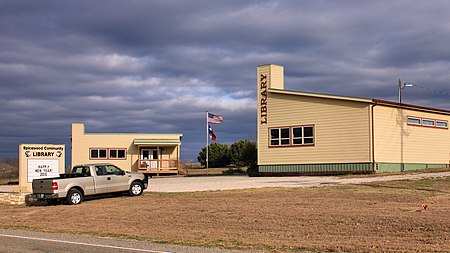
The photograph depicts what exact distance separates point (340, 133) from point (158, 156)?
21.7 metres

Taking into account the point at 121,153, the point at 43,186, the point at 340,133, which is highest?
the point at 340,133

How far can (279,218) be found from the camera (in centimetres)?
1550

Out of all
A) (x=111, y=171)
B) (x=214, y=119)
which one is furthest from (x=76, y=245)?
(x=214, y=119)

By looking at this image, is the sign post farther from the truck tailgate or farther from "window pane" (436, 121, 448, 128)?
"window pane" (436, 121, 448, 128)

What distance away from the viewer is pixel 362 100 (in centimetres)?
3156

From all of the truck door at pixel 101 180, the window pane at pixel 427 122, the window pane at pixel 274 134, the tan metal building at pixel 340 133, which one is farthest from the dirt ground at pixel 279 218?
the window pane at pixel 427 122

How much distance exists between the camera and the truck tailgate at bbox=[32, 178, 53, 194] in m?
22.3

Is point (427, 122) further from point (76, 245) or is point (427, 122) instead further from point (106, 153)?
point (76, 245)

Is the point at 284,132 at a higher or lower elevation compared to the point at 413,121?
lower

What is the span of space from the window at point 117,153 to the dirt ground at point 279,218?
25.8 metres

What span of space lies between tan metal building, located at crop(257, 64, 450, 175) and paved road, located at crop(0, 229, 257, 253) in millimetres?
21068

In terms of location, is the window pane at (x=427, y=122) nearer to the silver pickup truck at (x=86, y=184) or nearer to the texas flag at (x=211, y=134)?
the texas flag at (x=211, y=134)

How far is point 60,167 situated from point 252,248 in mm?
17854

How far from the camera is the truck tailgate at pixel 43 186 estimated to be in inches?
880
